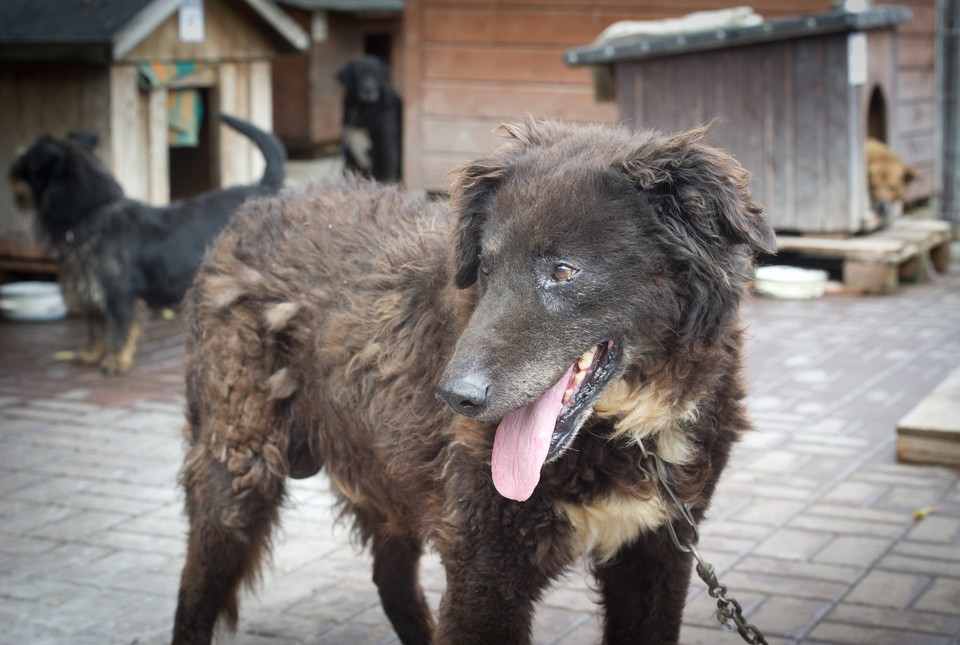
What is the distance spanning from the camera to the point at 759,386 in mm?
7195

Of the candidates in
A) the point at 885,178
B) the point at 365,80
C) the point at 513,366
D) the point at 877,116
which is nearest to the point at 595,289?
the point at 513,366

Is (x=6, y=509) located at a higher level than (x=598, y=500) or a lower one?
lower

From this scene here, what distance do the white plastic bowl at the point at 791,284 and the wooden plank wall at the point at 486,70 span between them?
322 cm

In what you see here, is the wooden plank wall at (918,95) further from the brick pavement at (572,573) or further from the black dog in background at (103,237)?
the black dog in background at (103,237)

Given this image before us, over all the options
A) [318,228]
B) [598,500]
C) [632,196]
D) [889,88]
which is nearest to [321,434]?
[318,228]

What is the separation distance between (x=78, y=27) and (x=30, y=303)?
2074 mm

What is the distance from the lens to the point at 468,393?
2.56m

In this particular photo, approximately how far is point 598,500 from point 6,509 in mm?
3551

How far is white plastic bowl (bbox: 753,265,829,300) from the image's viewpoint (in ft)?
31.2

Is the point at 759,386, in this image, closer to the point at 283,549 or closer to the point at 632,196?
the point at 283,549

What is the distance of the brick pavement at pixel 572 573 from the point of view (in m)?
4.27

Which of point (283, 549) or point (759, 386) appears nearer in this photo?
point (283, 549)

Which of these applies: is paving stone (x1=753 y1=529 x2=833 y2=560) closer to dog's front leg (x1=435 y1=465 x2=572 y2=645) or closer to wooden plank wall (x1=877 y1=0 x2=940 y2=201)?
dog's front leg (x1=435 y1=465 x2=572 y2=645)

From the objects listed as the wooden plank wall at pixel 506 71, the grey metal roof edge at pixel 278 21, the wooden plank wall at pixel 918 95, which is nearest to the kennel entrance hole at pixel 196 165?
the grey metal roof edge at pixel 278 21
